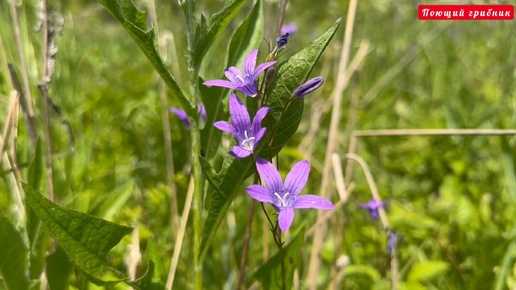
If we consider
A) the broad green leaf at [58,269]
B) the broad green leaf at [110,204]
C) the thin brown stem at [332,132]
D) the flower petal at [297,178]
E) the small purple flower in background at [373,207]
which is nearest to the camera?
the flower petal at [297,178]

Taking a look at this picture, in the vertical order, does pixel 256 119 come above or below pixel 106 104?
below

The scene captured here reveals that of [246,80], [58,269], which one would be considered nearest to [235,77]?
[246,80]

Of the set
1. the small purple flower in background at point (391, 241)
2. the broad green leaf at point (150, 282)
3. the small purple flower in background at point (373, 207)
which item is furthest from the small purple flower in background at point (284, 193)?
the small purple flower in background at point (373, 207)

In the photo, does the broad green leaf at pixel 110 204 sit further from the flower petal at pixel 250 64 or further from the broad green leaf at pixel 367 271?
the broad green leaf at pixel 367 271

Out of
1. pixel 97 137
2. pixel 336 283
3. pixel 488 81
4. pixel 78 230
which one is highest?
pixel 488 81

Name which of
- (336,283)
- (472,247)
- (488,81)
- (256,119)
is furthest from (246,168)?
(488,81)

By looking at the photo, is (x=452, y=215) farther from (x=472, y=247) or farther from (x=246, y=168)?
(x=246, y=168)

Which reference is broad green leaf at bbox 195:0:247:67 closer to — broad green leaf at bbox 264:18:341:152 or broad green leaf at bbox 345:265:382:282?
broad green leaf at bbox 264:18:341:152
